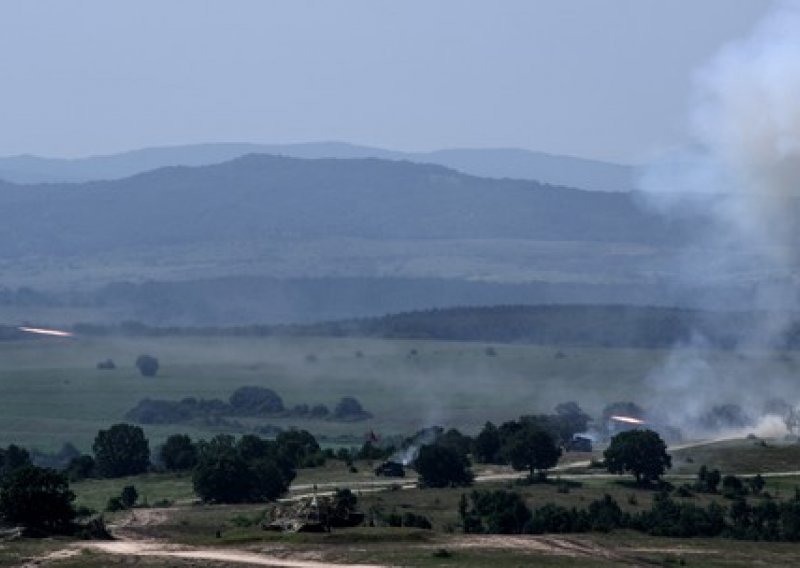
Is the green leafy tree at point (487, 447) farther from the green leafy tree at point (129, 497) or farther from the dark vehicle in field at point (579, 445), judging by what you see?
the green leafy tree at point (129, 497)

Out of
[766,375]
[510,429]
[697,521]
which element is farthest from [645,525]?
[766,375]

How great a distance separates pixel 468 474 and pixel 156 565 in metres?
41.9

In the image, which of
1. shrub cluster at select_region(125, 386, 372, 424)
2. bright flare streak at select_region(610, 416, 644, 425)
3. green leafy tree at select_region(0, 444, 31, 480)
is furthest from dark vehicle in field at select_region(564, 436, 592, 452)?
shrub cluster at select_region(125, 386, 372, 424)

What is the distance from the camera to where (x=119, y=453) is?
123 metres

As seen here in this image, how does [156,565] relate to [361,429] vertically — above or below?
below

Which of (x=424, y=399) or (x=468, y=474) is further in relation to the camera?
(x=424, y=399)

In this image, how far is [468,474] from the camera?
11231 cm

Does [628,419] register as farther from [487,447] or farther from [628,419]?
[487,447]

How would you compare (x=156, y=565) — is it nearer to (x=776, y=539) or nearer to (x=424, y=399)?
(x=776, y=539)

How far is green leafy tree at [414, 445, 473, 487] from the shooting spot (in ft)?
361

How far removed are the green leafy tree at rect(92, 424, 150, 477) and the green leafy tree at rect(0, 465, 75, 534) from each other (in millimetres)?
40713

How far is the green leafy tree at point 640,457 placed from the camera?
114 metres

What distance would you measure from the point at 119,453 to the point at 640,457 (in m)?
27.7

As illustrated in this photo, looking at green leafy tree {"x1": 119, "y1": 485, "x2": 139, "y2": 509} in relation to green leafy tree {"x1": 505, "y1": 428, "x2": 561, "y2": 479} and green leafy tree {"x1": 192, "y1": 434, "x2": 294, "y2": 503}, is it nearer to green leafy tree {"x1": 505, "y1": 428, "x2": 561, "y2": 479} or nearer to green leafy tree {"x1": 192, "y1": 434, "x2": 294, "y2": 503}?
green leafy tree {"x1": 192, "y1": 434, "x2": 294, "y2": 503}
